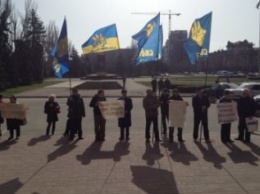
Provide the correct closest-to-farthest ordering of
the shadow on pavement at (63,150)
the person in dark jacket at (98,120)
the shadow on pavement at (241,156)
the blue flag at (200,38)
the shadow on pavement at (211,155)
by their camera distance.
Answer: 1. the shadow on pavement at (211,155)
2. the shadow on pavement at (241,156)
3. the shadow on pavement at (63,150)
4. the person in dark jacket at (98,120)
5. the blue flag at (200,38)

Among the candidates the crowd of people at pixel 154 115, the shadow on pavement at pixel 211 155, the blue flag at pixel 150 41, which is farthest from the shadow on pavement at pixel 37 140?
the shadow on pavement at pixel 211 155

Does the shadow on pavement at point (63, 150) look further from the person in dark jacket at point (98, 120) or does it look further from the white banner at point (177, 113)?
the white banner at point (177, 113)

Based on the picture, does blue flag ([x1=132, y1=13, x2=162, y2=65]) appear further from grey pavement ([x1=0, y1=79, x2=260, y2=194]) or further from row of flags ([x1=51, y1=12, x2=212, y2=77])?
grey pavement ([x1=0, y1=79, x2=260, y2=194])

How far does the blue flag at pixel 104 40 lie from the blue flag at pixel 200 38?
2.88m

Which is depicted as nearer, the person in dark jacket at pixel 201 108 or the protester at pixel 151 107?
the protester at pixel 151 107

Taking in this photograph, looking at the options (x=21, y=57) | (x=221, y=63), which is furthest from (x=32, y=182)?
(x=221, y=63)

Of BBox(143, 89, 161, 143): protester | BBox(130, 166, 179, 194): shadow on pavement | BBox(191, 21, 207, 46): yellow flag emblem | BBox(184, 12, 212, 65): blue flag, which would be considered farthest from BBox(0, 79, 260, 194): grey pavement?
BBox(191, 21, 207, 46): yellow flag emblem

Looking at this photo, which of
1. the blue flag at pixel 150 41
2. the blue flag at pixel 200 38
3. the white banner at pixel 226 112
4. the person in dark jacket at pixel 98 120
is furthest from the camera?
the blue flag at pixel 150 41

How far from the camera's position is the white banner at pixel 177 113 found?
1204 cm

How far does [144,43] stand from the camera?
1467 centimetres

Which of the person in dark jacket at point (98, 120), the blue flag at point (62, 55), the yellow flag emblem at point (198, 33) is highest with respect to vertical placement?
the yellow flag emblem at point (198, 33)

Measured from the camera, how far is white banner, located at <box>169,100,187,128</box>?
12039 millimetres

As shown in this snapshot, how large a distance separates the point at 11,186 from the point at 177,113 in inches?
240

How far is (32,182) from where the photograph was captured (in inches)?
303
